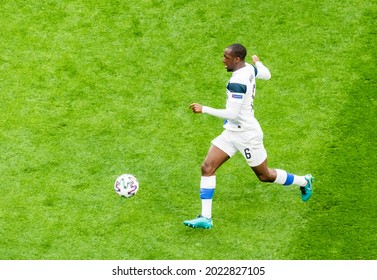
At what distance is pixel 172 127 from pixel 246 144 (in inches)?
93.2

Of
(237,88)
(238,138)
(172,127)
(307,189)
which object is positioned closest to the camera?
(237,88)

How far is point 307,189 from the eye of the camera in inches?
648

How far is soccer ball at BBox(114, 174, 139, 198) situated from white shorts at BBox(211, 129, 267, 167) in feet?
4.31

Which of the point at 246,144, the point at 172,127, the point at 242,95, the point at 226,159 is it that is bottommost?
the point at 226,159

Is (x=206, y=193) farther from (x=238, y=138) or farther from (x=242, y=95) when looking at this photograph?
(x=242, y=95)

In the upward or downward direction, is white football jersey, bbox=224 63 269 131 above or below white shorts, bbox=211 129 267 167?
above

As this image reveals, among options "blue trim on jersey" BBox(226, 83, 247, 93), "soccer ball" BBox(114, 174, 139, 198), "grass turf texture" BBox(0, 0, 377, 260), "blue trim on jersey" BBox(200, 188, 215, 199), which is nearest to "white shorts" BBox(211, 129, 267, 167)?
"blue trim on jersey" BBox(200, 188, 215, 199)

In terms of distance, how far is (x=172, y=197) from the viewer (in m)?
16.8

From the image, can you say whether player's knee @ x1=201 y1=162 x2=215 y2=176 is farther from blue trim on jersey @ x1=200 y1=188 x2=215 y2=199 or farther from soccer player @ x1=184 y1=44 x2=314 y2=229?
blue trim on jersey @ x1=200 y1=188 x2=215 y2=199

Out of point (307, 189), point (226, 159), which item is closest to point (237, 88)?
point (226, 159)

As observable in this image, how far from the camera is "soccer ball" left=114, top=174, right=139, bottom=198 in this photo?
16.0 m

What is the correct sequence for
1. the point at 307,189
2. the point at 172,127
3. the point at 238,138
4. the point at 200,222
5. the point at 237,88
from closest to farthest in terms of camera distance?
1. the point at 237,88
2. the point at 238,138
3. the point at 200,222
4. the point at 307,189
5. the point at 172,127

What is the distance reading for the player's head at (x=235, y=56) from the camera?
15586mm

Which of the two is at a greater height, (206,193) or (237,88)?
(237,88)
